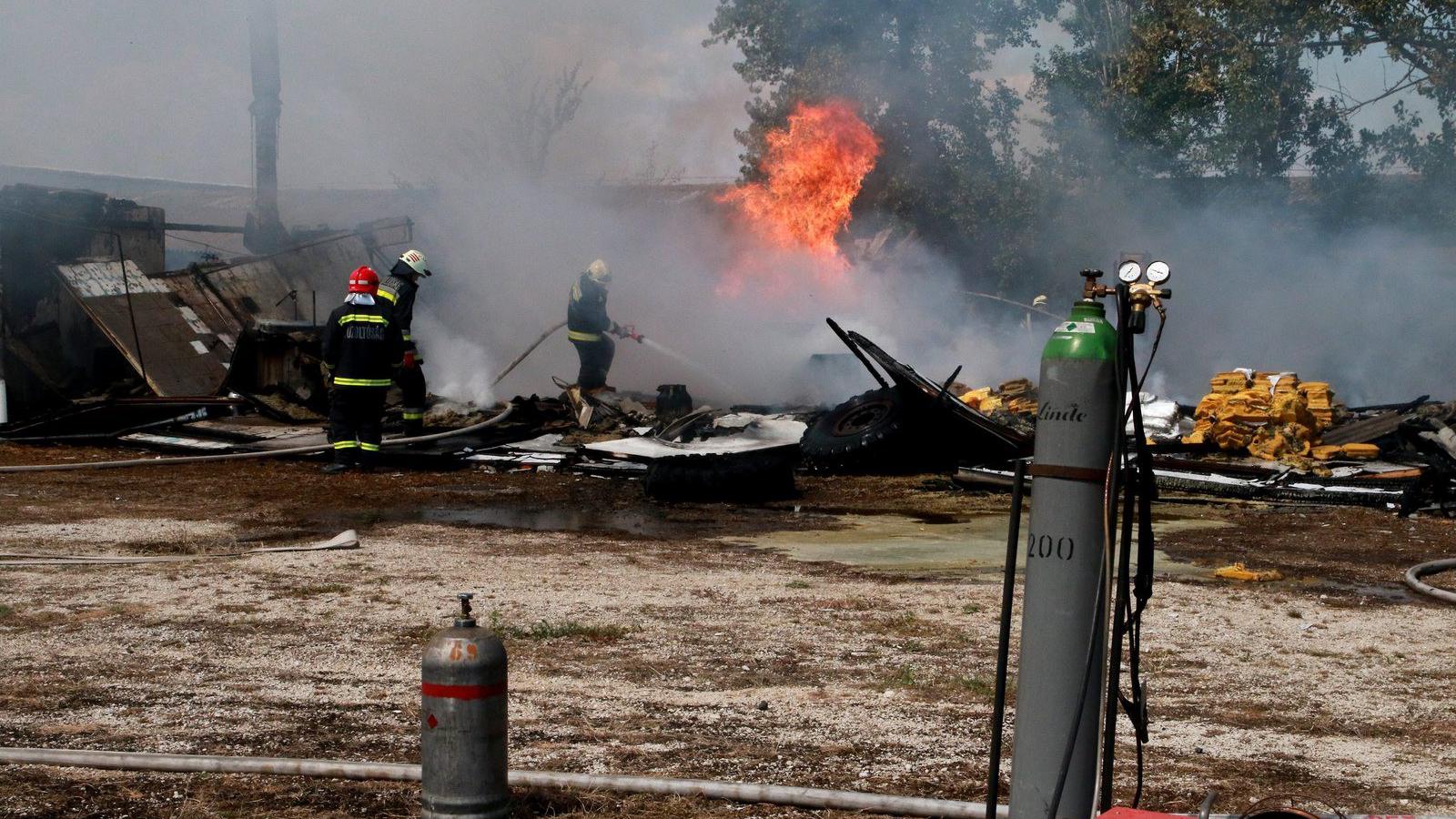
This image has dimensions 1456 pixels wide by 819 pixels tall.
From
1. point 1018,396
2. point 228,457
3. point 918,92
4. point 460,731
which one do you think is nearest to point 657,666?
point 460,731

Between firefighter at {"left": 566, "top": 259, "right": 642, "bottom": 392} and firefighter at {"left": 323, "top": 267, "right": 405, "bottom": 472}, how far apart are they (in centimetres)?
489

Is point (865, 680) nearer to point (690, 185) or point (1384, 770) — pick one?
point (1384, 770)

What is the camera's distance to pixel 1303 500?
11.7 meters

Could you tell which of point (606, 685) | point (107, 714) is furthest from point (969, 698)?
point (107, 714)

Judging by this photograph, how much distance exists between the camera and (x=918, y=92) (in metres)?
26.4

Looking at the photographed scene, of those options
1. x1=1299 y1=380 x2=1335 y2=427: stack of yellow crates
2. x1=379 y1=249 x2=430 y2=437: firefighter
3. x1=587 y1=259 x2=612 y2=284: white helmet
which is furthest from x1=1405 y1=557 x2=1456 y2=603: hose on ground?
x1=587 y1=259 x2=612 y2=284: white helmet

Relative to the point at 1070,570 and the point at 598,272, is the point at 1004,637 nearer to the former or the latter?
the point at 1070,570

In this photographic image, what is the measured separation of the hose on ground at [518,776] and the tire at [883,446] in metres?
9.45

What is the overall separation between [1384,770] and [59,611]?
5492 mm

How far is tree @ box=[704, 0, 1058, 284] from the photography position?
2562cm

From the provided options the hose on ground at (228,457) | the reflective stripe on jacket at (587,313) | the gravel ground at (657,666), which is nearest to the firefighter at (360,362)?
the hose on ground at (228,457)

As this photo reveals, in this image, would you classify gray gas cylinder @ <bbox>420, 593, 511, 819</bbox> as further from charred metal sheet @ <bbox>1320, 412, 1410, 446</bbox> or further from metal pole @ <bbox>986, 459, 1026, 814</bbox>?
charred metal sheet @ <bbox>1320, 412, 1410, 446</bbox>

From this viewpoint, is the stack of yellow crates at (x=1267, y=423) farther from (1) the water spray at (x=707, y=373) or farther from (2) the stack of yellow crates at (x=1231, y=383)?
(1) the water spray at (x=707, y=373)

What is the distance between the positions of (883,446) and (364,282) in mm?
5102
